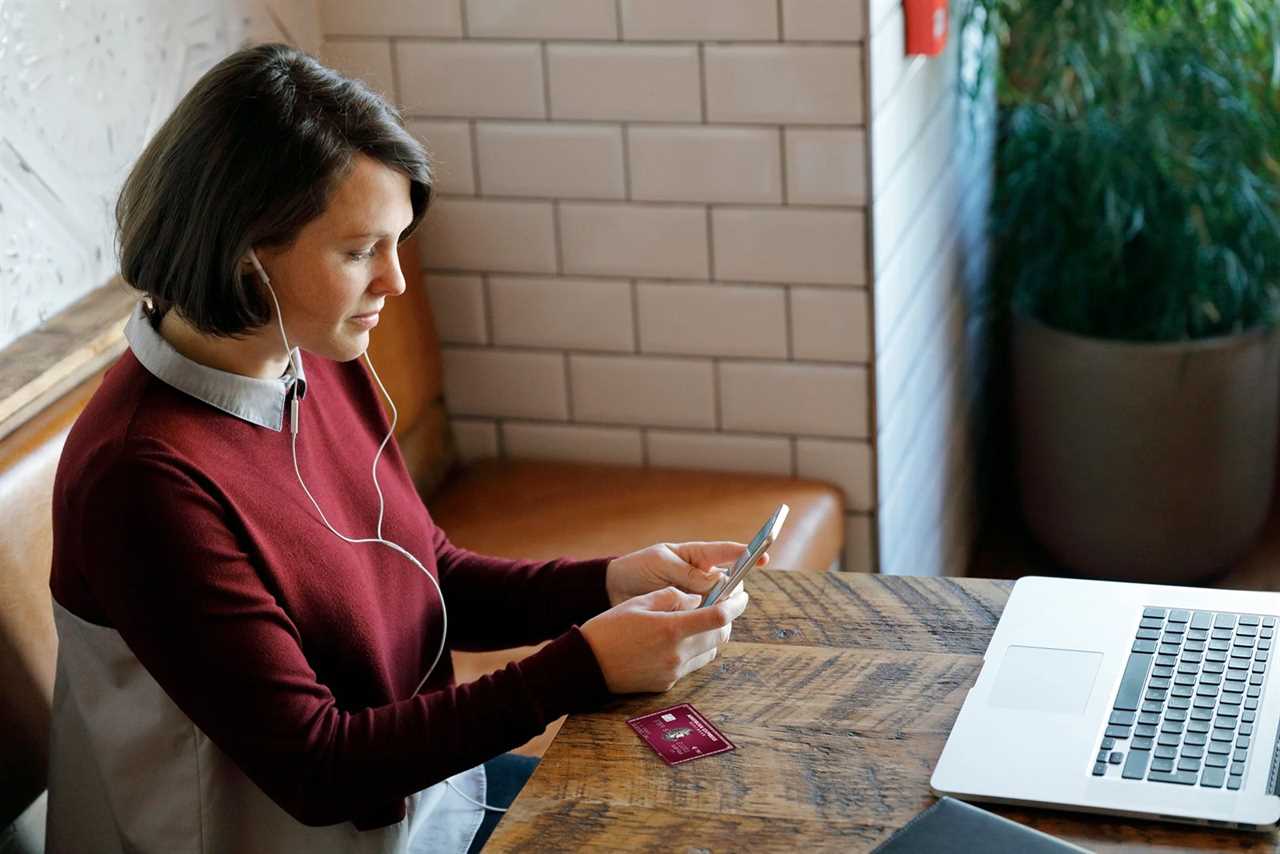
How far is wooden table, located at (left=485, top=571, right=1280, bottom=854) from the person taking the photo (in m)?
1.17

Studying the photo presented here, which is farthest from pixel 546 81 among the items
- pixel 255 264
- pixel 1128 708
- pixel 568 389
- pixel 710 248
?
pixel 1128 708

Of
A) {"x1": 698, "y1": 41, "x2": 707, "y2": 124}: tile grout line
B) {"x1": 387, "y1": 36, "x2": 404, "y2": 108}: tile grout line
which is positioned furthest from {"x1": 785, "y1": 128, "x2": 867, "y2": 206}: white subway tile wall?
{"x1": 387, "y1": 36, "x2": 404, "y2": 108}: tile grout line

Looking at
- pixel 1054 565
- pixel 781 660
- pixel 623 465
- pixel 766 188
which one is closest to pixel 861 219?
pixel 766 188

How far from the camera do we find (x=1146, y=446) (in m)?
2.83

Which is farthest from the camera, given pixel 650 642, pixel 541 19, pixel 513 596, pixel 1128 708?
pixel 541 19

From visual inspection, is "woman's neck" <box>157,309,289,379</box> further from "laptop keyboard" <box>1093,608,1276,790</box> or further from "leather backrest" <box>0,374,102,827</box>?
"laptop keyboard" <box>1093,608,1276,790</box>

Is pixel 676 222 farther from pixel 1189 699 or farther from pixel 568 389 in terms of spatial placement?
pixel 1189 699

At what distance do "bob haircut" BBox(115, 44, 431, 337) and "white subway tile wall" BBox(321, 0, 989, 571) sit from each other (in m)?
0.91

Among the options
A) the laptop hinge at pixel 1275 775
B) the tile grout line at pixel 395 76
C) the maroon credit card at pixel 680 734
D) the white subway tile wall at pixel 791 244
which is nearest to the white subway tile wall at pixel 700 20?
the white subway tile wall at pixel 791 244

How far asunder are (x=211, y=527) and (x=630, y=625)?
0.36 metres

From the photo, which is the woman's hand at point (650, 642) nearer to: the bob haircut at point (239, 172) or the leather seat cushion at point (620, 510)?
the bob haircut at point (239, 172)

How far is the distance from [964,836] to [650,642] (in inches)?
13.1

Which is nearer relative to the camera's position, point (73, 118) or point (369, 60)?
point (73, 118)

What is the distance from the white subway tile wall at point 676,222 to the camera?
7.20ft
